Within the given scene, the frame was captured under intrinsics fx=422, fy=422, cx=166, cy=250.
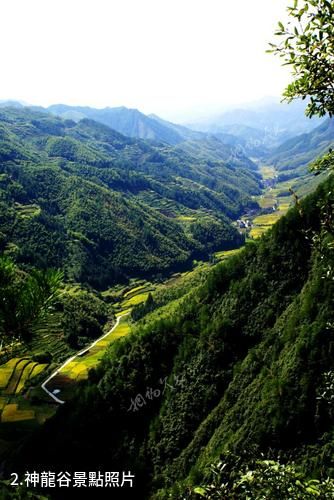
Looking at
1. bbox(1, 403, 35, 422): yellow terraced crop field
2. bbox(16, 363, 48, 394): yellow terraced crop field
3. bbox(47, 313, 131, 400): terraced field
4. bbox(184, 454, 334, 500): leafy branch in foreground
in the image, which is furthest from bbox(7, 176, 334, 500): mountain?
bbox(184, 454, 334, 500): leafy branch in foreground

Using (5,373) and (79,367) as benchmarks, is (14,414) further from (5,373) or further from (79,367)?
(79,367)

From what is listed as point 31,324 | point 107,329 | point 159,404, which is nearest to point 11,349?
point 31,324

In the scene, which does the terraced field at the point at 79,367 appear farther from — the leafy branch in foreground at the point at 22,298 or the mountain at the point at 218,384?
the leafy branch in foreground at the point at 22,298

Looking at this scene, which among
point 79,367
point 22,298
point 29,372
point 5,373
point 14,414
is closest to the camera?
point 22,298

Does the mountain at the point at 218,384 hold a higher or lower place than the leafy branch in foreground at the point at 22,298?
lower

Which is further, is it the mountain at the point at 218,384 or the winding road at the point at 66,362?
the winding road at the point at 66,362

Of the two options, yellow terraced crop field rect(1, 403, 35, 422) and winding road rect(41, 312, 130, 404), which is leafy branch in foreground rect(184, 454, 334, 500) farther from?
winding road rect(41, 312, 130, 404)

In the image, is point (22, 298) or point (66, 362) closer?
point (22, 298)

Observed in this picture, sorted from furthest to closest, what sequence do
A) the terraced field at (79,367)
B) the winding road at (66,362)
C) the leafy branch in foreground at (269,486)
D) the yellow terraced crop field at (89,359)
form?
the yellow terraced crop field at (89,359) → the terraced field at (79,367) → the winding road at (66,362) → the leafy branch in foreground at (269,486)

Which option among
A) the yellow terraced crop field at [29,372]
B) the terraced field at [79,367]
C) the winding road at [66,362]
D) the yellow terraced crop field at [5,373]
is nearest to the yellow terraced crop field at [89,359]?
the terraced field at [79,367]

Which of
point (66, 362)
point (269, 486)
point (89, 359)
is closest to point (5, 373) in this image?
point (66, 362)
